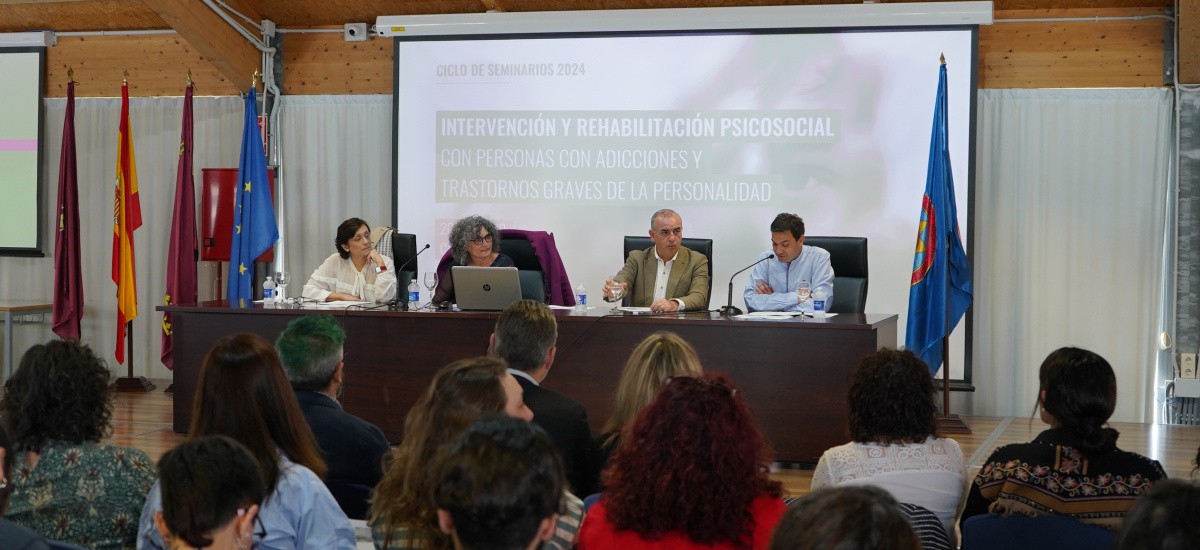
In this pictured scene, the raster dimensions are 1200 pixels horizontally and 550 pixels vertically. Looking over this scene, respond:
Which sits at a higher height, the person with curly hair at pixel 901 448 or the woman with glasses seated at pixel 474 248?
the woman with glasses seated at pixel 474 248

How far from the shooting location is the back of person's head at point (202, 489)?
148 cm

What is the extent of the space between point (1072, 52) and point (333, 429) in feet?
18.3

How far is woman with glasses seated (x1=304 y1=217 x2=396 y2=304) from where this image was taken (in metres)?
5.79

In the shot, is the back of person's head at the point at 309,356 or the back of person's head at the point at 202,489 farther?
the back of person's head at the point at 309,356

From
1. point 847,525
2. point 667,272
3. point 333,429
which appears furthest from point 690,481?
point 667,272

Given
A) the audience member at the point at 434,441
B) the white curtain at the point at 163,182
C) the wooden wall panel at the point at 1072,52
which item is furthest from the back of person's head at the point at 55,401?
the wooden wall panel at the point at 1072,52

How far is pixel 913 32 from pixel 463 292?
328cm

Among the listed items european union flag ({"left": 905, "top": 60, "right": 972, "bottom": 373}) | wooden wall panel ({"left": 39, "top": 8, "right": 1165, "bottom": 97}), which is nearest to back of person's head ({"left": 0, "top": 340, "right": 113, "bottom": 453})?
european union flag ({"left": 905, "top": 60, "right": 972, "bottom": 373})

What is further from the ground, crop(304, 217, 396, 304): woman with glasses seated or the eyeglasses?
crop(304, 217, 396, 304): woman with glasses seated

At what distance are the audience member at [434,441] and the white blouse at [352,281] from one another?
12.8 ft

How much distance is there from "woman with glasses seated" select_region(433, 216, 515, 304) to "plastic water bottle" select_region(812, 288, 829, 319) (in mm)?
1579

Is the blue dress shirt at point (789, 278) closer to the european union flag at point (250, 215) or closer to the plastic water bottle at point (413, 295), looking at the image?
the plastic water bottle at point (413, 295)

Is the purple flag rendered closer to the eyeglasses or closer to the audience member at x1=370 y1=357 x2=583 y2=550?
the audience member at x1=370 y1=357 x2=583 y2=550

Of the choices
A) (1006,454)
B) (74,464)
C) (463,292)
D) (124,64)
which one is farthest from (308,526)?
(124,64)
